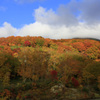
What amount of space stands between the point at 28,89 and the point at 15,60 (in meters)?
14.3

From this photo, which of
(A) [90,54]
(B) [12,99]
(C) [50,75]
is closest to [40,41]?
(A) [90,54]

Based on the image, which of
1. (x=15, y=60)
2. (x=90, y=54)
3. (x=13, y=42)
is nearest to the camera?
(x=15, y=60)

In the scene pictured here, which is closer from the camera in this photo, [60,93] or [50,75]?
[60,93]

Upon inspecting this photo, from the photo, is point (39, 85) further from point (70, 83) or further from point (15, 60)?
point (15, 60)

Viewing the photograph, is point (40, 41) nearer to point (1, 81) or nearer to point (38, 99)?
point (1, 81)

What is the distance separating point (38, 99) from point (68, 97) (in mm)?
5092

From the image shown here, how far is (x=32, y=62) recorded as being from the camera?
27750 millimetres

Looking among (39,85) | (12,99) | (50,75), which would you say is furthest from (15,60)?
(12,99)

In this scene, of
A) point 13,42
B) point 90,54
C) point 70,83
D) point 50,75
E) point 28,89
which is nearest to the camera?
point 28,89

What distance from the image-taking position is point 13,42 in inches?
2965

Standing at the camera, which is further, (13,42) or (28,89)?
(13,42)

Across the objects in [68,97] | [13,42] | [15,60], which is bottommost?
[68,97]

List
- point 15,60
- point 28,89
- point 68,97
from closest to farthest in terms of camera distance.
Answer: point 68,97, point 28,89, point 15,60

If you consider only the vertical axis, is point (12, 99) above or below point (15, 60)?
below
